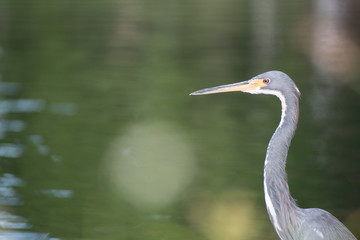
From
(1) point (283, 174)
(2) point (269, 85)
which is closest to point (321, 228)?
(1) point (283, 174)

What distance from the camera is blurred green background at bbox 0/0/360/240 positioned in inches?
222

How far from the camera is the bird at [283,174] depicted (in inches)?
123

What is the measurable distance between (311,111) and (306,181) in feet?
11.6

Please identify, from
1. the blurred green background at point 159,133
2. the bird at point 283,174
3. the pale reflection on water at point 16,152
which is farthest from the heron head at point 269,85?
the pale reflection on water at point 16,152

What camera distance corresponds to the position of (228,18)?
81.7 feet

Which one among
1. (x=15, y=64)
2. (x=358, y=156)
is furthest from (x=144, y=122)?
(x=15, y=64)

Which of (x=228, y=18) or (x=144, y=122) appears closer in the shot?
(x=144, y=122)

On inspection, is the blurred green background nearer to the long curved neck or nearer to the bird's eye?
the long curved neck

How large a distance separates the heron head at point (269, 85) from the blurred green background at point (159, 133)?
2.11 metres

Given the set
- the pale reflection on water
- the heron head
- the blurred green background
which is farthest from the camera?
the blurred green background

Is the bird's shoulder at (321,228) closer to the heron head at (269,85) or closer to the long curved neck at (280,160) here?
the long curved neck at (280,160)

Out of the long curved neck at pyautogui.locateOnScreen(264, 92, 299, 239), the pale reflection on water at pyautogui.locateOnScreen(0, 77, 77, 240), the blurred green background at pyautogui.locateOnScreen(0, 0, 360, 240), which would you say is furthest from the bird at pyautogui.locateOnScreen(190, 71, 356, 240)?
the pale reflection on water at pyautogui.locateOnScreen(0, 77, 77, 240)

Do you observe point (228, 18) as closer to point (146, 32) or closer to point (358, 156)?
point (146, 32)

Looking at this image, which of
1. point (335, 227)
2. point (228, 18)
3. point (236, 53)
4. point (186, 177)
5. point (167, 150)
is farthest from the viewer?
point (228, 18)
